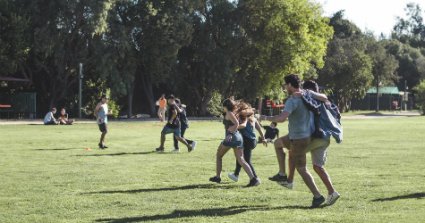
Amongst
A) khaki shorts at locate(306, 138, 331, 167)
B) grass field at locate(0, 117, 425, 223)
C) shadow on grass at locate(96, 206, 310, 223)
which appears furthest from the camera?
khaki shorts at locate(306, 138, 331, 167)

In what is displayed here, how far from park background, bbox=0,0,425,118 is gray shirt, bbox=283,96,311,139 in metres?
33.5

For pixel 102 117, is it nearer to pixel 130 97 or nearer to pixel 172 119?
pixel 172 119

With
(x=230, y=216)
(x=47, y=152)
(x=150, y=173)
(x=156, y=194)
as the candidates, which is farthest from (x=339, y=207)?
(x=47, y=152)

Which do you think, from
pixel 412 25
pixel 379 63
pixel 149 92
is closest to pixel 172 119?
pixel 149 92

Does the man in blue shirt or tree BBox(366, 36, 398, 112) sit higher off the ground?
tree BBox(366, 36, 398, 112)

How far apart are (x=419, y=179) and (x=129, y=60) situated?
3508 centimetres

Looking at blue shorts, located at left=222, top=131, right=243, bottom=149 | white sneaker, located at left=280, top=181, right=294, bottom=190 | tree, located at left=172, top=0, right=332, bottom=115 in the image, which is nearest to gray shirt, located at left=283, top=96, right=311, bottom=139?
white sneaker, located at left=280, top=181, right=294, bottom=190

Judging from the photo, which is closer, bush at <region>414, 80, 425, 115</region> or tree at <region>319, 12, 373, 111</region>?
bush at <region>414, 80, 425, 115</region>

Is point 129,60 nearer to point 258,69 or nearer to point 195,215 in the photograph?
point 258,69

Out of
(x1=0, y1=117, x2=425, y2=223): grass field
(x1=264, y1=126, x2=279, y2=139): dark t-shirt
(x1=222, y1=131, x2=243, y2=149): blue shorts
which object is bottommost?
(x1=0, y1=117, x2=425, y2=223): grass field

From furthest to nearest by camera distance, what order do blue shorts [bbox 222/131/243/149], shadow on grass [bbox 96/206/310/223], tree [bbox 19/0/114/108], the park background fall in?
the park background → tree [bbox 19/0/114/108] → blue shorts [bbox 222/131/243/149] → shadow on grass [bbox 96/206/310/223]

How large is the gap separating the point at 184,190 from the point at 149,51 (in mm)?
36046

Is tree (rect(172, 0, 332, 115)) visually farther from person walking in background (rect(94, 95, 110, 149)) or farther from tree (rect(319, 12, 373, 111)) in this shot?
person walking in background (rect(94, 95, 110, 149))

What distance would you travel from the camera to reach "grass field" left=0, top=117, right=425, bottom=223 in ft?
27.3
